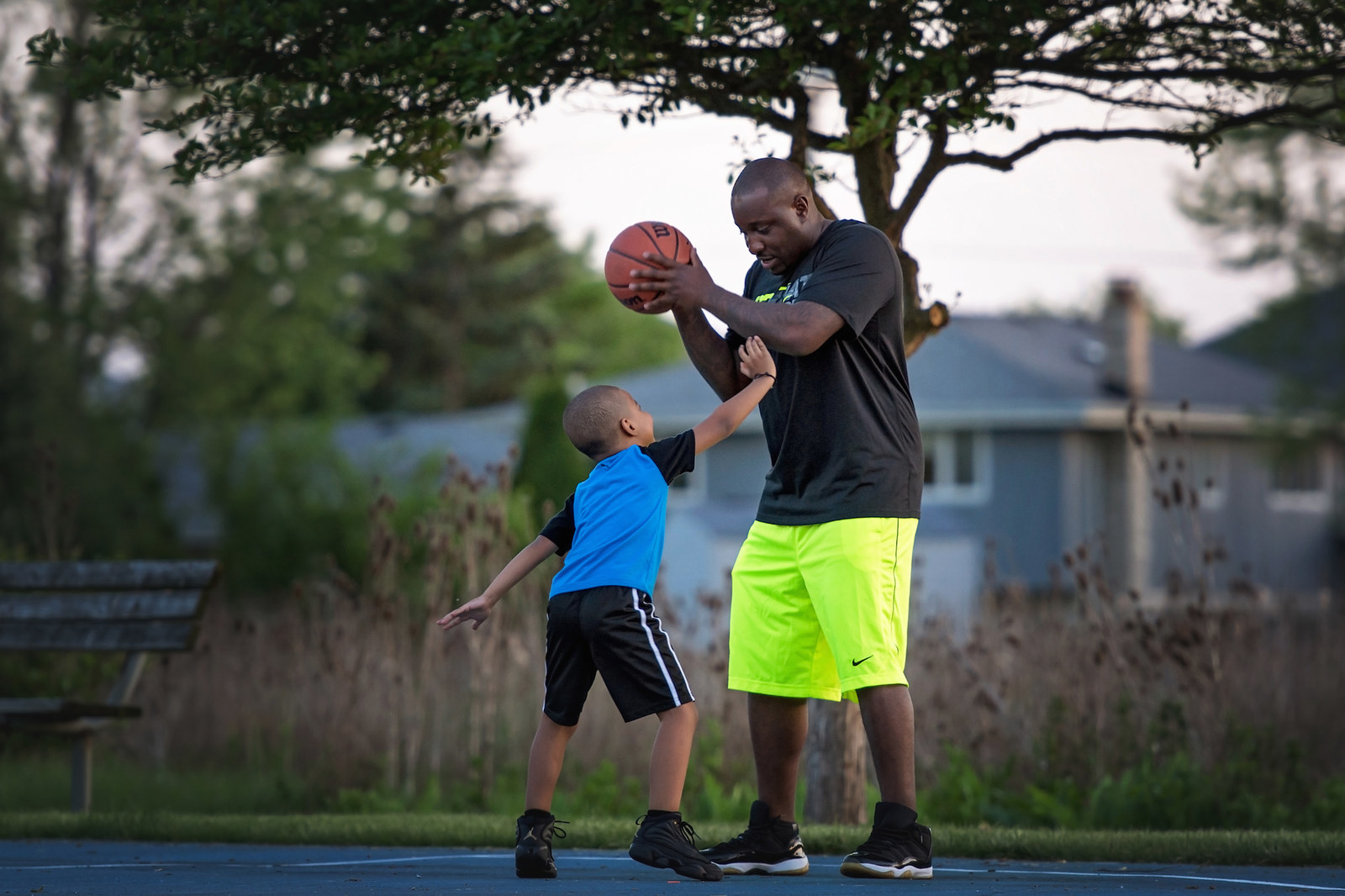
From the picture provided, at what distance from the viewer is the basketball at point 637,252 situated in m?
4.84

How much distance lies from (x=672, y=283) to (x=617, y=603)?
95cm

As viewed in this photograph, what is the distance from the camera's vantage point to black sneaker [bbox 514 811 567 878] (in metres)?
4.75

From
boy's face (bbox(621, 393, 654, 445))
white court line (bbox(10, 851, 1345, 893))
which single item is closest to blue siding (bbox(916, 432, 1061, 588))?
white court line (bbox(10, 851, 1345, 893))

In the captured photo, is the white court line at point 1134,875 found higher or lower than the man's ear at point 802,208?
lower

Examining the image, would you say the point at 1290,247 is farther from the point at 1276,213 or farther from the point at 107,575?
the point at 107,575

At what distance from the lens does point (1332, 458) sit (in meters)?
38.0

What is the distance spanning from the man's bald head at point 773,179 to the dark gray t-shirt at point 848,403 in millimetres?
176

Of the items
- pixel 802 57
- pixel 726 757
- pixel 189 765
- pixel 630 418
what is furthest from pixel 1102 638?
pixel 189 765

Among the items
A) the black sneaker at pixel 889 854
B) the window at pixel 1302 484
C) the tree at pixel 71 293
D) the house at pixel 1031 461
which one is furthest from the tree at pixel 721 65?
the window at pixel 1302 484

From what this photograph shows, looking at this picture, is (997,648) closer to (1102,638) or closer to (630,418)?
(1102,638)

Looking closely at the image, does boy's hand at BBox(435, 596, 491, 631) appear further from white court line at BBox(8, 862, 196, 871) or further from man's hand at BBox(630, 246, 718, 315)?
white court line at BBox(8, 862, 196, 871)

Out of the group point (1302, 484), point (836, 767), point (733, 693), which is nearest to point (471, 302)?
point (1302, 484)

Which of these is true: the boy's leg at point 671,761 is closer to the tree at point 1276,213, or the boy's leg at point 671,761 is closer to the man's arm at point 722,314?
the man's arm at point 722,314

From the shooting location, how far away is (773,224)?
486 cm
